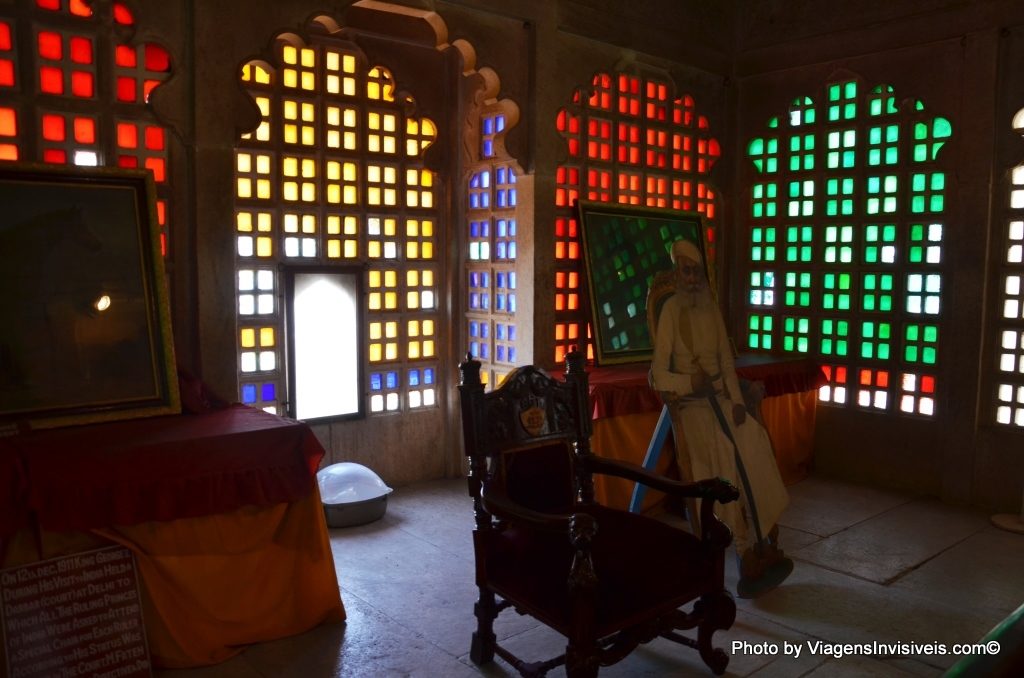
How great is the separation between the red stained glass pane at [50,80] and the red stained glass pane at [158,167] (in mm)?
550

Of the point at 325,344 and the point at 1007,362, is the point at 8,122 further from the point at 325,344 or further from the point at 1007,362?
the point at 1007,362

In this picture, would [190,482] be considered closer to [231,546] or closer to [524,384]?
[231,546]

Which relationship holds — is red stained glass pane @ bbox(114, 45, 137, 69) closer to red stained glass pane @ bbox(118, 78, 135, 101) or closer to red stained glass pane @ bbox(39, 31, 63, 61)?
red stained glass pane @ bbox(118, 78, 135, 101)

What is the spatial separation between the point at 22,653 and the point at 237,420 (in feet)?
4.39

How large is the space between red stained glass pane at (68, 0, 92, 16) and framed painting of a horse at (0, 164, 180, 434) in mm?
941

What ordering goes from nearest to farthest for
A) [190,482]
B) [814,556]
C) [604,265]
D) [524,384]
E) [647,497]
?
[190,482] → [524,384] → [814,556] → [647,497] → [604,265]

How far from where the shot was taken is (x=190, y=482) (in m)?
3.58

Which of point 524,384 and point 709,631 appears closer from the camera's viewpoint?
point 709,631

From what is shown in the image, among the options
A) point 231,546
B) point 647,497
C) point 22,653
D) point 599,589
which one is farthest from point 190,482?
point 647,497

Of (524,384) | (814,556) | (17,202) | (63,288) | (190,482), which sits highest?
(17,202)

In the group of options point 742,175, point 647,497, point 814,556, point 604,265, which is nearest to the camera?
point 814,556

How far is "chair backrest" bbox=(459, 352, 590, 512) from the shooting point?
3.63 m

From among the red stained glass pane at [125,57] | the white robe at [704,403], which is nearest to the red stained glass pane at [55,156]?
the red stained glass pane at [125,57]

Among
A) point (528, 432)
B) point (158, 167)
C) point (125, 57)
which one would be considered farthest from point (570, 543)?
point (125, 57)
